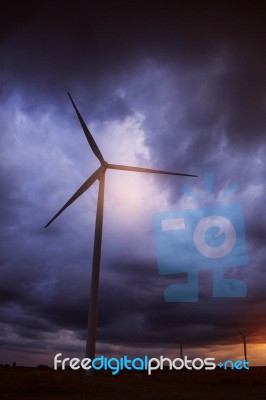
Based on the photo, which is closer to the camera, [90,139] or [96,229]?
[96,229]

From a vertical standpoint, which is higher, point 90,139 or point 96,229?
point 90,139

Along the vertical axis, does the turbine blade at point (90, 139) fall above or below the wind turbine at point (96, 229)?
above

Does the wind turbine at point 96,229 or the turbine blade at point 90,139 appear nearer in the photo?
the wind turbine at point 96,229

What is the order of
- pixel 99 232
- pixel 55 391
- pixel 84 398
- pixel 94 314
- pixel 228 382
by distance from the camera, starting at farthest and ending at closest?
1. pixel 228 382
2. pixel 99 232
3. pixel 94 314
4. pixel 55 391
5. pixel 84 398

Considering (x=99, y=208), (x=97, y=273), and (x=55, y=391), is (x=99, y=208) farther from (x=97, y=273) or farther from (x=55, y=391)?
(x=55, y=391)

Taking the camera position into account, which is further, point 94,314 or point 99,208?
point 99,208

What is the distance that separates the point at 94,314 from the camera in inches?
1941

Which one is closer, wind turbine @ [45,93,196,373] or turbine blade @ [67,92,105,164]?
wind turbine @ [45,93,196,373]

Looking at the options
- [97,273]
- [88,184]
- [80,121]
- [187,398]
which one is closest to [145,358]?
[97,273]

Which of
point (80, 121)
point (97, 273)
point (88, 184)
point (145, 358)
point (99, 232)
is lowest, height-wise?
point (145, 358)

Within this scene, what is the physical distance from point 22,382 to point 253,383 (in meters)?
35.2

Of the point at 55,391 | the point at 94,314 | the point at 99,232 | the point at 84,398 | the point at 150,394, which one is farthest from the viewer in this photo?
the point at 99,232

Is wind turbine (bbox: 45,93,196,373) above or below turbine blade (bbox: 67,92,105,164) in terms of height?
below

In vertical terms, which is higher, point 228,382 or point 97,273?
point 97,273
